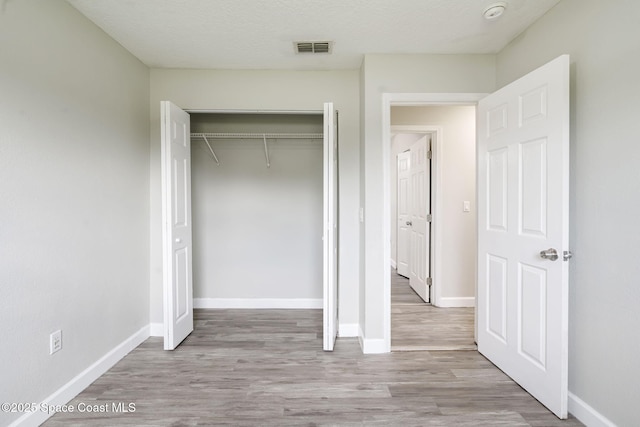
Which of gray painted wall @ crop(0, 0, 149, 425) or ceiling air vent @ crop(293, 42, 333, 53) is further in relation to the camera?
ceiling air vent @ crop(293, 42, 333, 53)

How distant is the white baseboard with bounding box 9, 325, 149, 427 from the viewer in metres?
1.68

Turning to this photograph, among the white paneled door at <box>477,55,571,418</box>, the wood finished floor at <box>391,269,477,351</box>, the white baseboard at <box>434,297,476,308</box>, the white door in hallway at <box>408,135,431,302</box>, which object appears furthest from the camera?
the white door in hallway at <box>408,135,431,302</box>

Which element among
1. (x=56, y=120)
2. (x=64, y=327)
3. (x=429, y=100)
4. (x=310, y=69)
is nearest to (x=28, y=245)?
(x=64, y=327)

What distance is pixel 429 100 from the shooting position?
102 inches

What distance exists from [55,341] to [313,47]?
2.67m

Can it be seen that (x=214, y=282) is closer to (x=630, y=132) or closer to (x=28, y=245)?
(x=28, y=245)

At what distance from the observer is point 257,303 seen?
12.0 feet

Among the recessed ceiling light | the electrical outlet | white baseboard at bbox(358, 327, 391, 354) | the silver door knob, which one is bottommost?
white baseboard at bbox(358, 327, 391, 354)

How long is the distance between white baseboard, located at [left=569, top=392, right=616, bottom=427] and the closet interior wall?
2.38 meters

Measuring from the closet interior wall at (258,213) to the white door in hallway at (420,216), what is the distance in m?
1.37

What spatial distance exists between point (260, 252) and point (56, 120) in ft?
7.41

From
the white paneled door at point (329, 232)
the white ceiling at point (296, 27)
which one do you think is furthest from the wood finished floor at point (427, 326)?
the white ceiling at point (296, 27)

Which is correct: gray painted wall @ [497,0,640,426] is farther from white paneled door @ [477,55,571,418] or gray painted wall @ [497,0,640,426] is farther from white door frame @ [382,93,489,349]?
white door frame @ [382,93,489,349]

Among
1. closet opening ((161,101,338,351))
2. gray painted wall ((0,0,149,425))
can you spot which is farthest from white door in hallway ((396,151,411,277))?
gray painted wall ((0,0,149,425))
